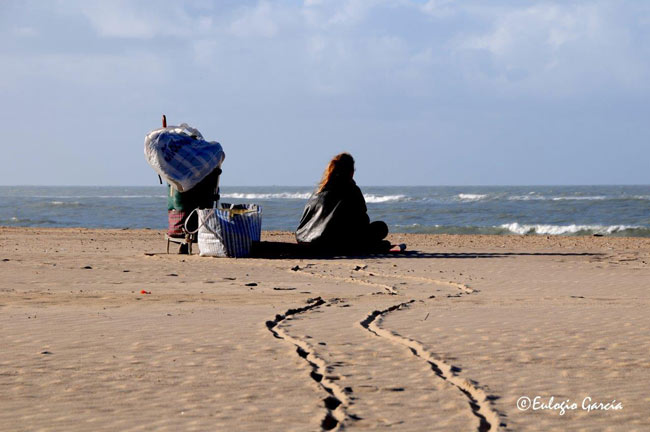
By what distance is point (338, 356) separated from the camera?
6.10 m

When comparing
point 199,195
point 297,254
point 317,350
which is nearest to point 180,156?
point 199,195

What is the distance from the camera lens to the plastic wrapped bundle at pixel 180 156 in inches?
534

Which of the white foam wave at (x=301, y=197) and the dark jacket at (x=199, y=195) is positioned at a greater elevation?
the dark jacket at (x=199, y=195)

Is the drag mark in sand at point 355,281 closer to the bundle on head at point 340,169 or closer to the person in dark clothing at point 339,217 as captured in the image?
the person in dark clothing at point 339,217

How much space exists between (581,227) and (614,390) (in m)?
24.0

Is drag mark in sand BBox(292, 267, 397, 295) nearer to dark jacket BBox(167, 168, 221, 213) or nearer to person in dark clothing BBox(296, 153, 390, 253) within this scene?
person in dark clothing BBox(296, 153, 390, 253)

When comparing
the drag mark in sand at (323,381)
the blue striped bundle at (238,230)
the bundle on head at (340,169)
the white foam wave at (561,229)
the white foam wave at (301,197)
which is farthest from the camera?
the white foam wave at (301,197)

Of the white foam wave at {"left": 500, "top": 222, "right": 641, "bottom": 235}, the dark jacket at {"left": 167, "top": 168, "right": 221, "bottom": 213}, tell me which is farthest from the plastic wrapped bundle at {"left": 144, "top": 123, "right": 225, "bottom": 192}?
the white foam wave at {"left": 500, "top": 222, "right": 641, "bottom": 235}

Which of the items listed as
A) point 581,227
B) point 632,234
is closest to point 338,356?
point 632,234

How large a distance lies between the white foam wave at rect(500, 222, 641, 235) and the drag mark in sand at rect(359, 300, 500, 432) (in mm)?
20635

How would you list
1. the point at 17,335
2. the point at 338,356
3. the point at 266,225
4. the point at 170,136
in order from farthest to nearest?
1. the point at 266,225
2. the point at 170,136
3. the point at 17,335
4. the point at 338,356

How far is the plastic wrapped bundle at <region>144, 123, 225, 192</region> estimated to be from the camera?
13.6 metres

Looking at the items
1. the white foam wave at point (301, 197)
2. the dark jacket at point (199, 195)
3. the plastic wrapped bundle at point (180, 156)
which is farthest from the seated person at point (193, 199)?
the white foam wave at point (301, 197)

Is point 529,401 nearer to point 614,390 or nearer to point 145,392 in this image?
point 614,390
